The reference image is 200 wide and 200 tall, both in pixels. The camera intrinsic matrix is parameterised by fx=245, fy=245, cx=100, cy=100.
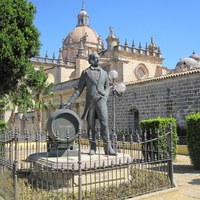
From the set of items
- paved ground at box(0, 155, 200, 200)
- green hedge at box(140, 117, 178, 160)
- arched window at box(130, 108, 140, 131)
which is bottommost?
paved ground at box(0, 155, 200, 200)

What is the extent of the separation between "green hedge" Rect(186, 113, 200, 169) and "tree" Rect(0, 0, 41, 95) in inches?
314

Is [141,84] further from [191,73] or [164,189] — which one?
[164,189]

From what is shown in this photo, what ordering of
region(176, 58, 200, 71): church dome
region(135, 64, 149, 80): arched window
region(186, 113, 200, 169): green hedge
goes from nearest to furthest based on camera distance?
region(186, 113, 200, 169): green hedge, region(176, 58, 200, 71): church dome, region(135, 64, 149, 80): arched window

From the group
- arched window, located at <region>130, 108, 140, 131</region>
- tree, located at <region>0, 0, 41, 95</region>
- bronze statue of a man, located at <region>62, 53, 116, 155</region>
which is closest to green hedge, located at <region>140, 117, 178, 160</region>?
bronze statue of a man, located at <region>62, 53, 116, 155</region>

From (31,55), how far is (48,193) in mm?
9340

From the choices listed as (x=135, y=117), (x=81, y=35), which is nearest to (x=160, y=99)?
(x=135, y=117)

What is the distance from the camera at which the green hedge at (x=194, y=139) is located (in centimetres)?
784

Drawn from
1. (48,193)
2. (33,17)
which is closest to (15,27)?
(33,17)

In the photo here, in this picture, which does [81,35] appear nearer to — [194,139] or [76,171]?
[194,139]

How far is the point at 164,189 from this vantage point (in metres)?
5.50

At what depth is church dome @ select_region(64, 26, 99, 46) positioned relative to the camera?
158 feet

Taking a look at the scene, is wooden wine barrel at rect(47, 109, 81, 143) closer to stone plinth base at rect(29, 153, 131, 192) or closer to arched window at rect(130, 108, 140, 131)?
stone plinth base at rect(29, 153, 131, 192)

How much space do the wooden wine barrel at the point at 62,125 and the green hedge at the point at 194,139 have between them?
4.11 meters

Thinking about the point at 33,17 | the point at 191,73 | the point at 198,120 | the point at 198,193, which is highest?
the point at 33,17
